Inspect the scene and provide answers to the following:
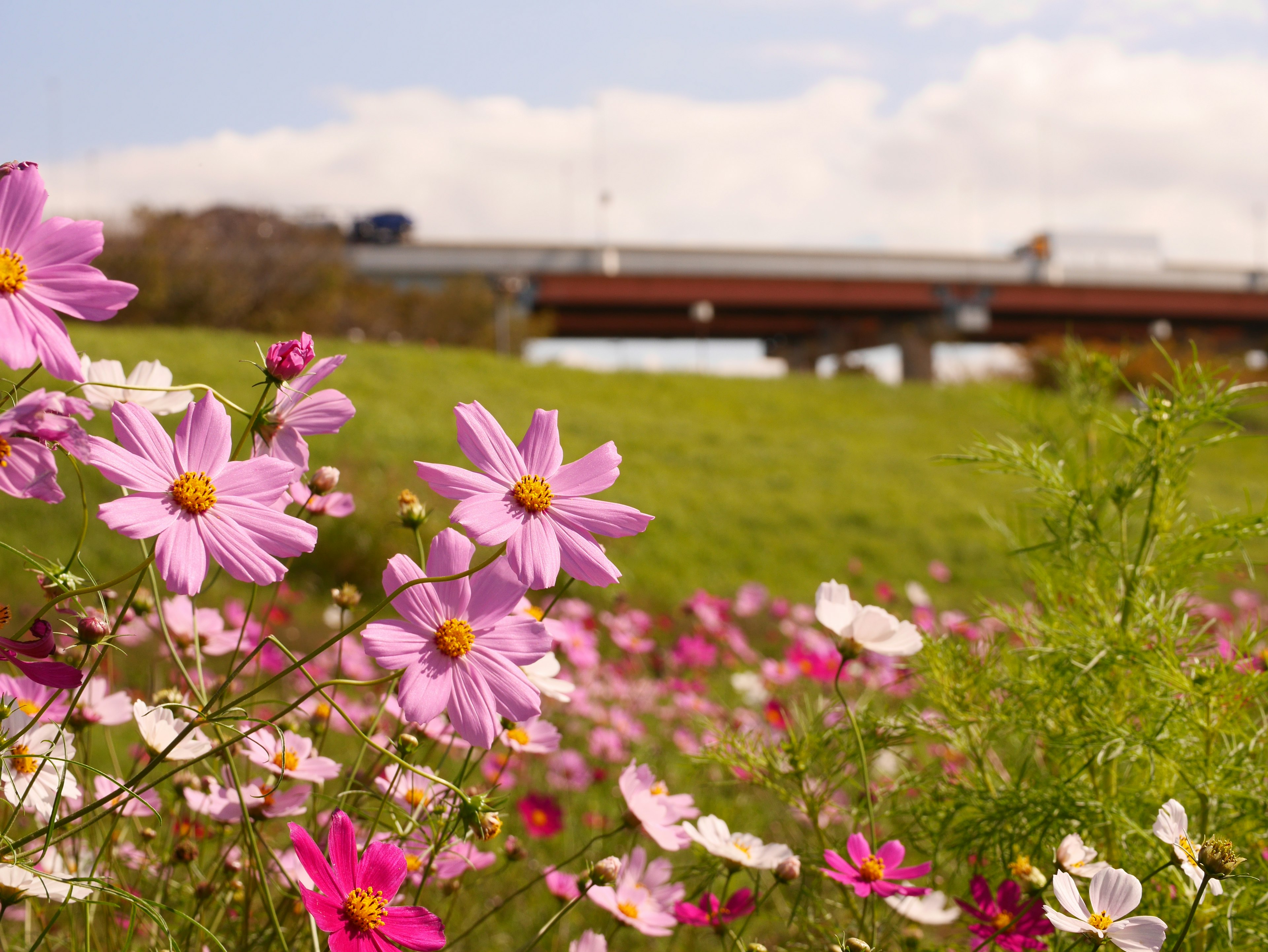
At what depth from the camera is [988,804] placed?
135 cm

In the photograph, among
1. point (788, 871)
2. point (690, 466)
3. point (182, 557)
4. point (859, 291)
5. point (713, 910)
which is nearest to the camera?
point (182, 557)

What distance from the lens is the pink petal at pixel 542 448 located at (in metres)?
0.81

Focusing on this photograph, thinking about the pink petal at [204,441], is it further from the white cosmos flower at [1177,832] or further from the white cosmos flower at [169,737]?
the white cosmos flower at [1177,832]

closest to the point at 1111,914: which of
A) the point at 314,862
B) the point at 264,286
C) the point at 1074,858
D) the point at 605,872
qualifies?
the point at 1074,858

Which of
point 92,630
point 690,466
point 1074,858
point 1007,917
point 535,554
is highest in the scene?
point 535,554

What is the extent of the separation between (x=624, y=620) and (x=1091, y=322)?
4131 centimetres

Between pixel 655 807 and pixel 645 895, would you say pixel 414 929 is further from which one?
pixel 645 895

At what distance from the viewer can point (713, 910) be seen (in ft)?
4.02

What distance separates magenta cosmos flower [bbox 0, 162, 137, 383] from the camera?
0.65 m

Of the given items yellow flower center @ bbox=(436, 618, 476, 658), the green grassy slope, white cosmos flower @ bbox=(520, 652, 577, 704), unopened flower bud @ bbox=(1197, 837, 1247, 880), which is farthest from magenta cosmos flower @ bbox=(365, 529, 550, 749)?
the green grassy slope

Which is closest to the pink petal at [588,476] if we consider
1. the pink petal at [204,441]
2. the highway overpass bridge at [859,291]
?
the pink petal at [204,441]

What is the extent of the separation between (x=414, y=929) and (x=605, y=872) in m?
0.26

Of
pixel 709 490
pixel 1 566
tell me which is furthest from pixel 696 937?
pixel 709 490

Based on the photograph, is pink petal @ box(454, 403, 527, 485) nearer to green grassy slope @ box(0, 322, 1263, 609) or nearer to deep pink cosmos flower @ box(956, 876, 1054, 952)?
deep pink cosmos flower @ box(956, 876, 1054, 952)
